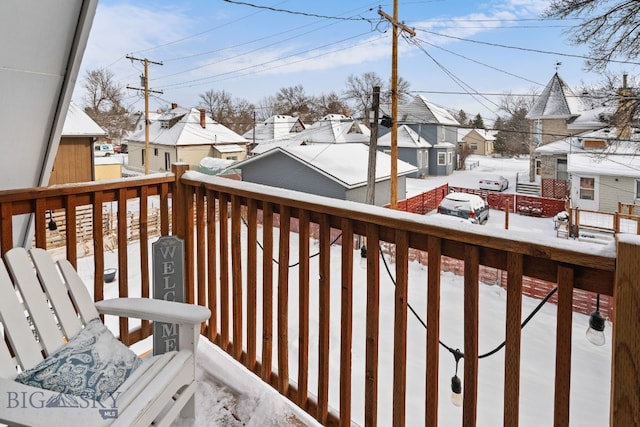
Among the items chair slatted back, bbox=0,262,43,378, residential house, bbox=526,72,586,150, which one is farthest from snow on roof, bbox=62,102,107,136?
residential house, bbox=526,72,586,150

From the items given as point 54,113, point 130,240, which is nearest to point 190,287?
point 54,113

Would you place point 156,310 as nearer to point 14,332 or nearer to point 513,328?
point 14,332

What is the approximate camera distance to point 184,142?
18500 mm

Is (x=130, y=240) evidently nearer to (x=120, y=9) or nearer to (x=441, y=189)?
(x=120, y=9)

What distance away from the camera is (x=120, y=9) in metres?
8.98

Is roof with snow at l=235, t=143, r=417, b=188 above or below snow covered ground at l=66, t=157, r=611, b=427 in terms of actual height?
above

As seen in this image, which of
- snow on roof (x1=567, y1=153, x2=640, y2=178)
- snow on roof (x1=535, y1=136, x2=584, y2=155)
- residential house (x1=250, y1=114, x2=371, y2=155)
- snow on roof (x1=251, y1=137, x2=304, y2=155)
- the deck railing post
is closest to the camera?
the deck railing post

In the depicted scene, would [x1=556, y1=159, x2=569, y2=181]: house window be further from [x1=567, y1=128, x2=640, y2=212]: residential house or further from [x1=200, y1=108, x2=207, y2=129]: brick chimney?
[x1=200, y1=108, x2=207, y2=129]: brick chimney

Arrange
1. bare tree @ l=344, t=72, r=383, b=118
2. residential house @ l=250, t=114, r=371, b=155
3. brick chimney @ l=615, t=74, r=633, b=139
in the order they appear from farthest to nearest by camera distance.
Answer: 1. bare tree @ l=344, t=72, r=383, b=118
2. residential house @ l=250, t=114, r=371, b=155
3. brick chimney @ l=615, t=74, r=633, b=139

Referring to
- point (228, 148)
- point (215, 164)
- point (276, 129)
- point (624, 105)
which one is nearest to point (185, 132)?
point (228, 148)

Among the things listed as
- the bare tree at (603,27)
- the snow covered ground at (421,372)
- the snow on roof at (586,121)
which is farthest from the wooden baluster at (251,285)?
the snow on roof at (586,121)

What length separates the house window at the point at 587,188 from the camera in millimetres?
12516

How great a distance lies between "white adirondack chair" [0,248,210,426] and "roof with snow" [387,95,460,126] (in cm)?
2076

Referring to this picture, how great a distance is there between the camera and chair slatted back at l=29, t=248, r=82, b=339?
146cm
